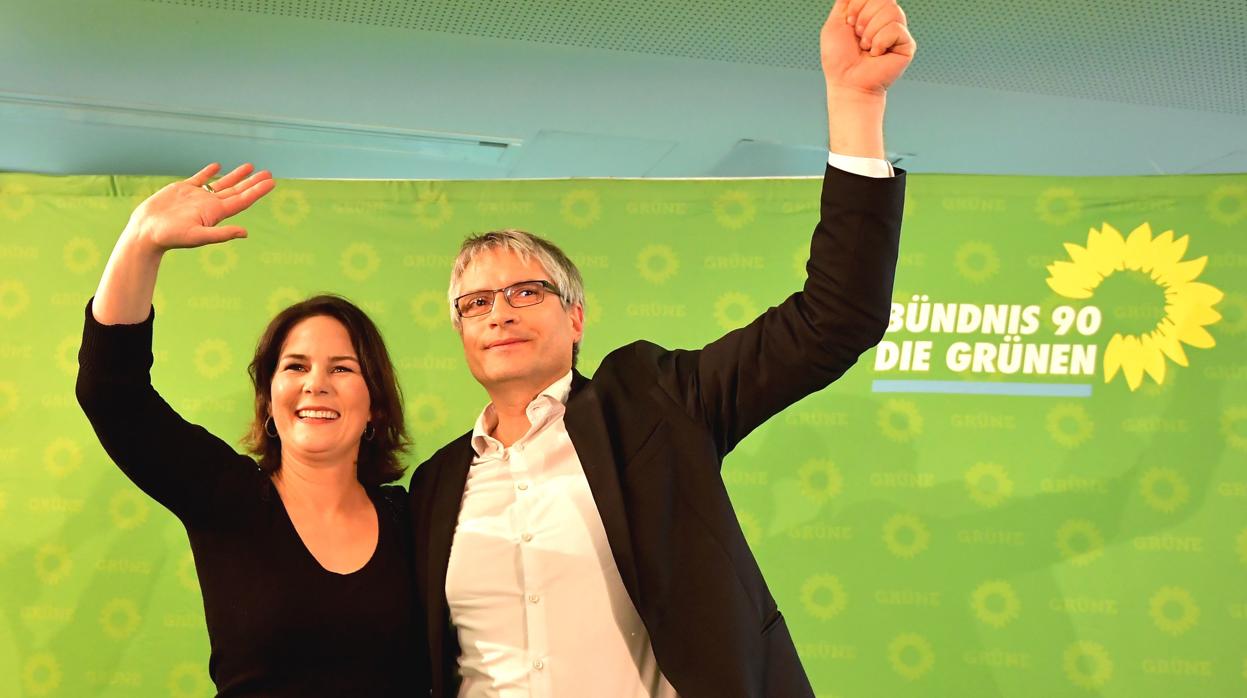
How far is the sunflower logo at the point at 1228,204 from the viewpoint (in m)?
2.70

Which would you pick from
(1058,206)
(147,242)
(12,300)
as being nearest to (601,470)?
(147,242)

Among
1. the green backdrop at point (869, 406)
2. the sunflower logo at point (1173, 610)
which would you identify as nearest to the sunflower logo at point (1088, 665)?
the green backdrop at point (869, 406)

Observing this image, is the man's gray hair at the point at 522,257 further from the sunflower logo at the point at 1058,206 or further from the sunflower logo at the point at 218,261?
the sunflower logo at the point at 1058,206

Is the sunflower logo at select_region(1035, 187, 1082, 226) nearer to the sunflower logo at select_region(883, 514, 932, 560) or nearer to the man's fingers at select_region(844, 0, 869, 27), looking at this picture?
the sunflower logo at select_region(883, 514, 932, 560)

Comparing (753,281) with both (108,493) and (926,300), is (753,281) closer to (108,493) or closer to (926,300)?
(926,300)

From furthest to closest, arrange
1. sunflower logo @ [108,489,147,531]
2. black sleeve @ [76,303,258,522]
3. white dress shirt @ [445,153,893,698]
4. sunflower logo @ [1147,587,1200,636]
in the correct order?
sunflower logo @ [108,489,147,531]
sunflower logo @ [1147,587,1200,636]
white dress shirt @ [445,153,893,698]
black sleeve @ [76,303,258,522]

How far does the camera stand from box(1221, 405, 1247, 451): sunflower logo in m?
2.67

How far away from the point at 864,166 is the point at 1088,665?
1.99m

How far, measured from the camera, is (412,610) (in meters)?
1.74

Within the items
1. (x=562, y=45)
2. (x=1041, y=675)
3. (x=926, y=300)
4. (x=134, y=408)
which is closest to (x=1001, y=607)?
(x=1041, y=675)

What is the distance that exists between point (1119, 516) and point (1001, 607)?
1.37 feet

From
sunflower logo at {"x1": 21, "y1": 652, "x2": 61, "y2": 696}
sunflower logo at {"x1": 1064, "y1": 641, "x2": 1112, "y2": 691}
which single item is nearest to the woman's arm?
sunflower logo at {"x1": 21, "y1": 652, "x2": 61, "y2": 696}

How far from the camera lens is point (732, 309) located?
9.25 feet

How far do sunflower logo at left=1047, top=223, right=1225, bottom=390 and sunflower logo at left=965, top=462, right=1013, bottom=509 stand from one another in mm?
404
